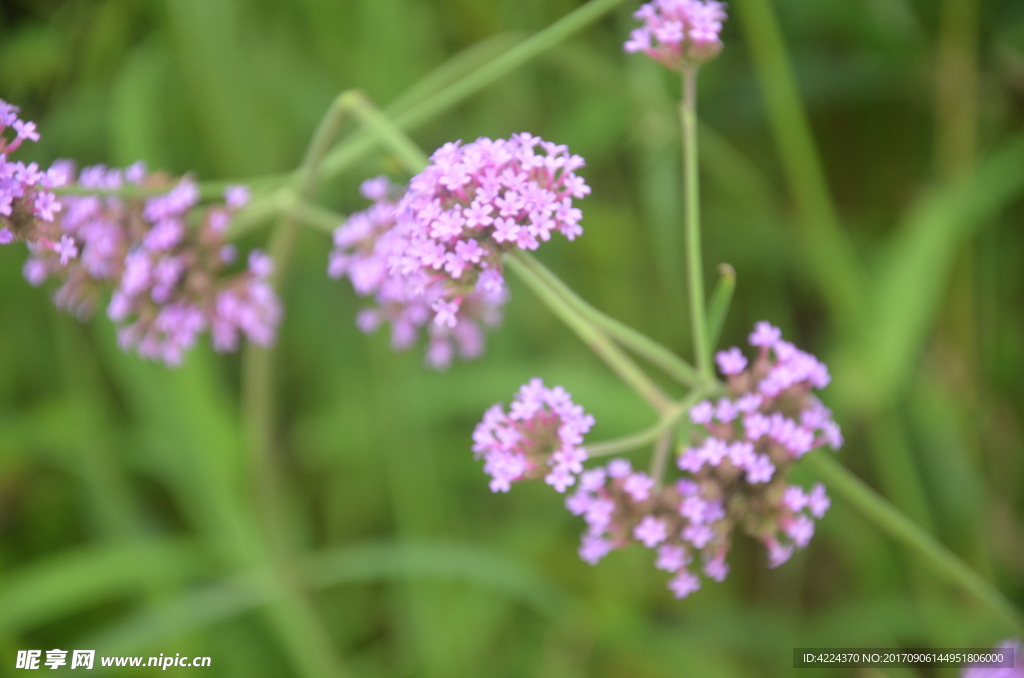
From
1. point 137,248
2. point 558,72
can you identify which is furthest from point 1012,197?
point 137,248

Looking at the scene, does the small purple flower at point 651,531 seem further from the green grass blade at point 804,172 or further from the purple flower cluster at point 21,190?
the green grass blade at point 804,172

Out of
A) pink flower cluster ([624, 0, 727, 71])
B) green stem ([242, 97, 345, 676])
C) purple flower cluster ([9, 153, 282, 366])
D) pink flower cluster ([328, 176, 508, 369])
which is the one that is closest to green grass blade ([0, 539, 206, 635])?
green stem ([242, 97, 345, 676])

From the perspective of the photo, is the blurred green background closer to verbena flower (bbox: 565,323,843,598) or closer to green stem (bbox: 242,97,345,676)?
green stem (bbox: 242,97,345,676)

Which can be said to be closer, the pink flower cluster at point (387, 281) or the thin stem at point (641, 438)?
the thin stem at point (641, 438)

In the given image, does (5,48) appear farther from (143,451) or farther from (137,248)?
(137,248)

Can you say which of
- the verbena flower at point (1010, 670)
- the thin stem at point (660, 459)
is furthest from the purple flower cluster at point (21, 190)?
the verbena flower at point (1010, 670)

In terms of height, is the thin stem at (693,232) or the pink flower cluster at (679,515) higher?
the thin stem at (693,232)
